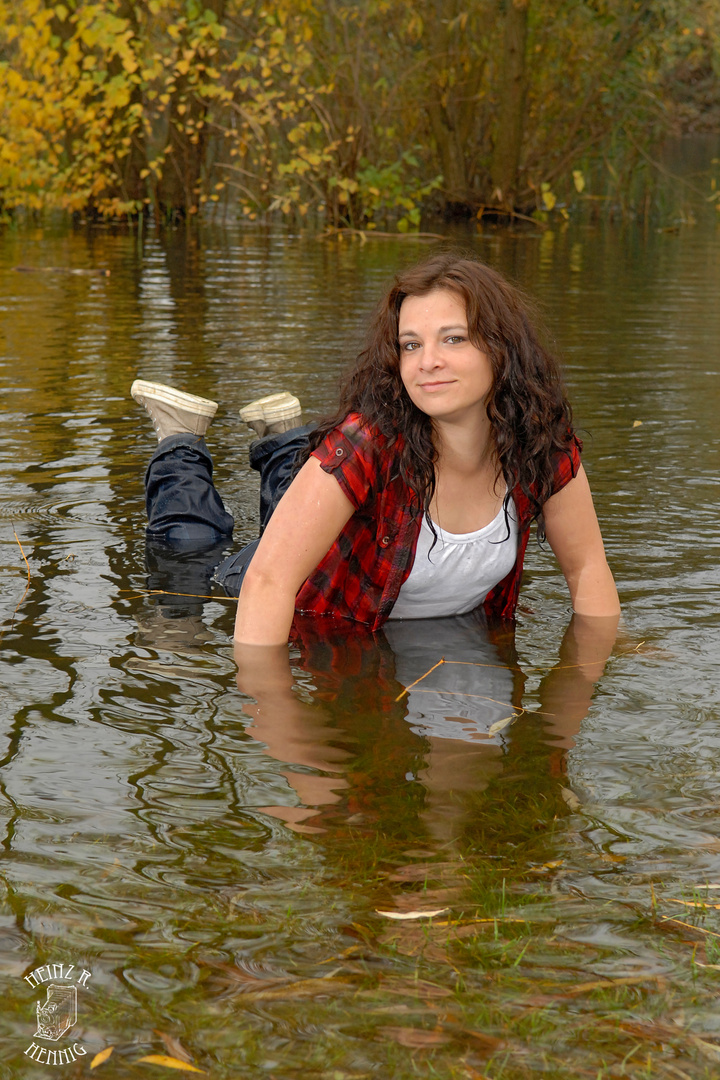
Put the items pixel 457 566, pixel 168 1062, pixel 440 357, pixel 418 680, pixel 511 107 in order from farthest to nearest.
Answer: pixel 511 107 < pixel 457 566 < pixel 418 680 < pixel 440 357 < pixel 168 1062

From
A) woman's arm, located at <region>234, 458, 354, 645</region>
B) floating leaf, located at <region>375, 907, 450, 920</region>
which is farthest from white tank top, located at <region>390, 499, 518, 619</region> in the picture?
floating leaf, located at <region>375, 907, 450, 920</region>

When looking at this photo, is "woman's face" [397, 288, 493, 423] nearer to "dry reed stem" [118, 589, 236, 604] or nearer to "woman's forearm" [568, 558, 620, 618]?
"woman's forearm" [568, 558, 620, 618]

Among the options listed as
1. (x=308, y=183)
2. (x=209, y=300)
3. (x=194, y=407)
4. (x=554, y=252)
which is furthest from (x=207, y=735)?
(x=308, y=183)

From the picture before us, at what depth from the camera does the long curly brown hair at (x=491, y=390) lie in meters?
3.45

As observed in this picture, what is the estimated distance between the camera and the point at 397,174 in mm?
19219

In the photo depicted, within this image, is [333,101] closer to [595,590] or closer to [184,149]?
[184,149]

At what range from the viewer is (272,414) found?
5156mm

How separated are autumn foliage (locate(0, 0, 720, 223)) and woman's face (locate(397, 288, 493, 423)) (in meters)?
14.4

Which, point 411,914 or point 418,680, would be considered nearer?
point 411,914

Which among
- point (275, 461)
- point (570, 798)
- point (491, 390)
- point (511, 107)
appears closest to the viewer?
point (570, 798)

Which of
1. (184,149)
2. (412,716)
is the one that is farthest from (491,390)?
(184,149)

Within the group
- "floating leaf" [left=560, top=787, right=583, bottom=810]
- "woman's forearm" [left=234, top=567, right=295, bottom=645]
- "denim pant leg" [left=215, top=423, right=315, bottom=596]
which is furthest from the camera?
"denim pant leg" [left=215, top=423, right=315, bottom=596]

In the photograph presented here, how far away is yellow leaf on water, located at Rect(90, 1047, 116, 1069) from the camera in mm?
1981

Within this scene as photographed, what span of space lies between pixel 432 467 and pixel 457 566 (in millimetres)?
405
